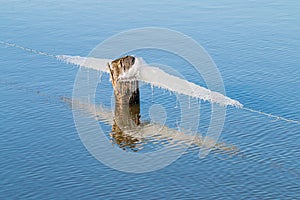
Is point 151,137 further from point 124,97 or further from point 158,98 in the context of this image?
point 158,98

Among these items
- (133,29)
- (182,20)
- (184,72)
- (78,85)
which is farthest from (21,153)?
(182,20)

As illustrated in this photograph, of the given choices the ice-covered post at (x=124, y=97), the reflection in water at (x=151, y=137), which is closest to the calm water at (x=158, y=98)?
the reflection in water at (x=151, y=137)

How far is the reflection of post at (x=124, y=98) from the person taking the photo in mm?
26688

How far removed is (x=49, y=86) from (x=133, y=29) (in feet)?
36.0

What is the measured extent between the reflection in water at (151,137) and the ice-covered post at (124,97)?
0.25 meters

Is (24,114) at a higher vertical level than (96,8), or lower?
lower

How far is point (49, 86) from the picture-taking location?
1225 inches

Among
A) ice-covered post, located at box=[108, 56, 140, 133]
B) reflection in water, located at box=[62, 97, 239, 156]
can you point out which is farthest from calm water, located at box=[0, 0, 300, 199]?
ice-covered post, located at box=[108, 56, 140, 133]

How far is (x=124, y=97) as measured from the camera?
27.6 meters

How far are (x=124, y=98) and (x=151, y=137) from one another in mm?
3009

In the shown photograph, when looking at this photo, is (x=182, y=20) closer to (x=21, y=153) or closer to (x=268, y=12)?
(x=268, y=12)

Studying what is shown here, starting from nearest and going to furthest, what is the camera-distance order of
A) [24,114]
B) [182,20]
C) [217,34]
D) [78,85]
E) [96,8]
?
[24,114], [78,85], [217,34], [182,20], [96,8]

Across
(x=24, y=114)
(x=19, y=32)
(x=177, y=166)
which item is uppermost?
(x=19, y=32)

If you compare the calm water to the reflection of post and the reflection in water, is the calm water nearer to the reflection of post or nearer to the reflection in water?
the reflection in water
